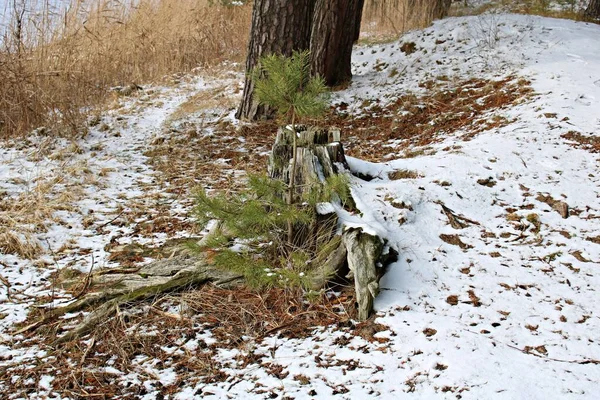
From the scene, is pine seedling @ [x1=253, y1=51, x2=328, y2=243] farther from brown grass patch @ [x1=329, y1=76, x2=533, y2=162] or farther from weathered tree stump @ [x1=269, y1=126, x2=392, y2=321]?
brown grass patch @ [x1=329, y1=76, x2=533, y2=162]

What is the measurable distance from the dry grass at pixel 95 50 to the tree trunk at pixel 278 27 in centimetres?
176

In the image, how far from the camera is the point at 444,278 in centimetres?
247

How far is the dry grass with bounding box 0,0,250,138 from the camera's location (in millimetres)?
4777

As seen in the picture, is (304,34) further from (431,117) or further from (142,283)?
(142,283)

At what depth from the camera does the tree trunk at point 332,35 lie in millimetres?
5504

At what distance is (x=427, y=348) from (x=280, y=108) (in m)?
1.27

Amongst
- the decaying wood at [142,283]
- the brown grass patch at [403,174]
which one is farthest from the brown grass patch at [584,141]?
the decaying wood at [142,283]

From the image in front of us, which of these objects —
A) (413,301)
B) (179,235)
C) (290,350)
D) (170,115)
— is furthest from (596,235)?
(170,115)

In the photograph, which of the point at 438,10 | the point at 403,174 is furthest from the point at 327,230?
the point at 438,10

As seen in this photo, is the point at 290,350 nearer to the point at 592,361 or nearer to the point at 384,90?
the point at 592,361

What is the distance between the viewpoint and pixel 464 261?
2590mm

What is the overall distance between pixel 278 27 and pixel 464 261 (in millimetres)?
3315

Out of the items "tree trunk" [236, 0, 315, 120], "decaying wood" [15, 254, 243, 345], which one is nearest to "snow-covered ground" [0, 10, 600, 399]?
"decaying wood" [15, 254, 243, 345]

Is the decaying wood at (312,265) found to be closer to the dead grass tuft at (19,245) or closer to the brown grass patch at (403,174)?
the brown grass patch at (403,174)
